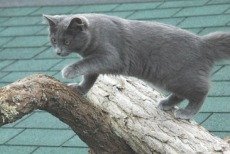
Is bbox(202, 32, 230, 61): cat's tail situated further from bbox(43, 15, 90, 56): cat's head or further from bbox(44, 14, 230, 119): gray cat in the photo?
bbox(43, 15, 90, 56): cat's head

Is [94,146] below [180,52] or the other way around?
below

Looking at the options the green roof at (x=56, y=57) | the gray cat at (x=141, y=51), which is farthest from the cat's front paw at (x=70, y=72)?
the green roof at (x=56, y=57)

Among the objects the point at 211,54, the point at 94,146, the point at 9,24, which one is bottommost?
the point at 9,24

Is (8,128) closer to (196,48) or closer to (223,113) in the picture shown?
(223,113)

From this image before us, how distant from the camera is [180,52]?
3.77 meters

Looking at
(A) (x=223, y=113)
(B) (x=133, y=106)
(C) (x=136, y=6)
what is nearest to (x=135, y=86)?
(B) (x=133, y=106)

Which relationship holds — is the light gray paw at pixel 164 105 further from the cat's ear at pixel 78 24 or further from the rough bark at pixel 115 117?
the cat's ear at pixel 78 24

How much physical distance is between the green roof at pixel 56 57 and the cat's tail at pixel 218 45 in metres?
0.20

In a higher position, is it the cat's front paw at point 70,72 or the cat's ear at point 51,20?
the cat's ear at point 51,20

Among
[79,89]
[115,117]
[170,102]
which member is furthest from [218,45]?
[79,89]

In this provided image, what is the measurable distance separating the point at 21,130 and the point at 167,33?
1.78m

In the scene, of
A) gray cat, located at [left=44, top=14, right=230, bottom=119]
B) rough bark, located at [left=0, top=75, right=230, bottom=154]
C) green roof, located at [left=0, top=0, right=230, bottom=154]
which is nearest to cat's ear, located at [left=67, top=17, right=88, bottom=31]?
gray cat, located at [left=44, top=14, right=230, bottom=119]

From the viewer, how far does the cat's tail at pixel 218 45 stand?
384 centimetres

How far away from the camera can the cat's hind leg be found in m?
A: 3.84
